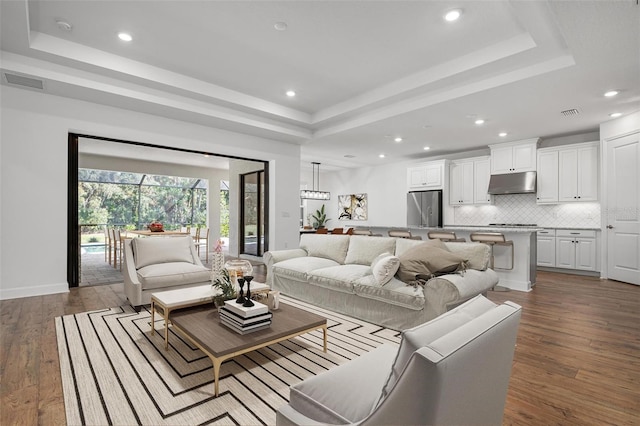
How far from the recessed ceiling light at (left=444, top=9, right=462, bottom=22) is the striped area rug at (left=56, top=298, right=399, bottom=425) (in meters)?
3.09

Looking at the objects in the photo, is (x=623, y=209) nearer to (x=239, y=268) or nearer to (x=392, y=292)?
(x=392, y=292)

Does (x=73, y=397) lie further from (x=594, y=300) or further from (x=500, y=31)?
(x=594, y=300)

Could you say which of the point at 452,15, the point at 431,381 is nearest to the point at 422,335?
the point at 431,381

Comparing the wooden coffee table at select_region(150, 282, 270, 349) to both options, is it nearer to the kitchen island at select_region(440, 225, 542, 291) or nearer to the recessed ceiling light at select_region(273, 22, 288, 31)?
the recessed ceiling light at select_region(273, 22, 288, 31)

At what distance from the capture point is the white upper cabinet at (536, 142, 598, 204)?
6.04m

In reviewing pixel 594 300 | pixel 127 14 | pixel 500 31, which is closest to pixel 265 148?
pixel 127 14

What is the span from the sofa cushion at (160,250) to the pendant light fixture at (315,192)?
5766 millimetres

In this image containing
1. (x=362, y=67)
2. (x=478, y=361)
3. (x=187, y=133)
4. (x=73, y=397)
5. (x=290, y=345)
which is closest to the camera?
(x=478, y=361)

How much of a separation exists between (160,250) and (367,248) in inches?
104

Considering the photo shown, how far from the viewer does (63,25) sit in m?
3.38

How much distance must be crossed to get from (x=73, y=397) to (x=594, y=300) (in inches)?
221

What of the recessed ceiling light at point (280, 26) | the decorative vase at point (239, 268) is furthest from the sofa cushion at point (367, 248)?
the recessed ceiling light at point (280, 26)

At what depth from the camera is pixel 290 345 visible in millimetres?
2695

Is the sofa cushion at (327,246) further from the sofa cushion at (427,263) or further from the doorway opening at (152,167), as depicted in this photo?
the doorway opening at (152,167)
